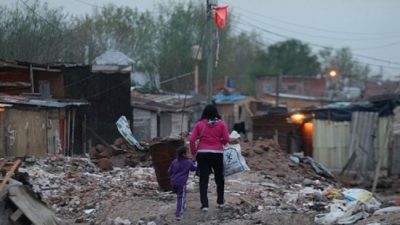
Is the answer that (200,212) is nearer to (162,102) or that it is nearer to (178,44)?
(162,102)

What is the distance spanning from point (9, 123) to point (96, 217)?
9880mm

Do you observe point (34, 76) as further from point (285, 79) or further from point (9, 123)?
point (285, 79)

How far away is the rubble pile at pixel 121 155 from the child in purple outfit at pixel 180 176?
257 inches

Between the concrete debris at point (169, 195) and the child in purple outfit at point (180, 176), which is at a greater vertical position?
the child in purple outfit at point (180, 176)

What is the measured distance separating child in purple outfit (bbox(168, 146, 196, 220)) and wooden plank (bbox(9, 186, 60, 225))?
6.17ft

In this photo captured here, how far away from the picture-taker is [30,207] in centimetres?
933

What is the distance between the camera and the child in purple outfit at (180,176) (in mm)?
10234

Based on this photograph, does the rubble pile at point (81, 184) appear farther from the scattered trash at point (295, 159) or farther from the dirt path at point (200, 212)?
the scattered trash at point (295, 159)

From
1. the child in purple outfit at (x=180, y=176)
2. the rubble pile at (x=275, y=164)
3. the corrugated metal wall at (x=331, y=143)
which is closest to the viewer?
the child in purple outfit at (x=180, y=176)

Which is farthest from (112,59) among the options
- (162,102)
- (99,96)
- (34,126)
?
(34,126)

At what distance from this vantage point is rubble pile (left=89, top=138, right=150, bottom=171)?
1739cm

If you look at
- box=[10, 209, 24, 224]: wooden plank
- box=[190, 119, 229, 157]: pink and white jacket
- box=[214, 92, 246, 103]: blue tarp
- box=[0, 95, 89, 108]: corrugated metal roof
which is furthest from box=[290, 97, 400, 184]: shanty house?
box=[10, 209, 24, 224]: wooden plank

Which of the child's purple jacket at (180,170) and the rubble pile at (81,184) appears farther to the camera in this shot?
the rubble pile at (81,184)

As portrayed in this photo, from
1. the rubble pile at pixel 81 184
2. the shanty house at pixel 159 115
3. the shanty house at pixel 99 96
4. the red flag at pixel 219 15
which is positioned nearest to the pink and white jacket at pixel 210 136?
the rubble pile at pixel 81 184
